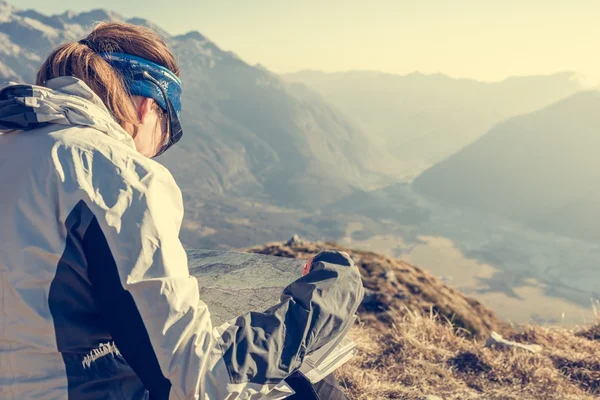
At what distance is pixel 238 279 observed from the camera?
4.32 metres

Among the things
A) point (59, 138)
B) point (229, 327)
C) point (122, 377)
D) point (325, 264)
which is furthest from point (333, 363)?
point (59, 138)

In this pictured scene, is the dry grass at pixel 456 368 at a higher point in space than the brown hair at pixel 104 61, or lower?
lower

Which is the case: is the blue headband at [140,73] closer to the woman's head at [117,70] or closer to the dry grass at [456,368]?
the woman's head at [117,70]

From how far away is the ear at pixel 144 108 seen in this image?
2.67 m

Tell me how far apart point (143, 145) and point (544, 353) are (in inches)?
236

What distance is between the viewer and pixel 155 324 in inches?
78.4

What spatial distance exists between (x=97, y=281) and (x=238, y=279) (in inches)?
93.0

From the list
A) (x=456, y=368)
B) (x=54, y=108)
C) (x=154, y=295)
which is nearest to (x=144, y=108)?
(x=54, y=108)

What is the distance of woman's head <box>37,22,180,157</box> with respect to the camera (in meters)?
2.44

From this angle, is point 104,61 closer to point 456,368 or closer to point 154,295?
point 154,295

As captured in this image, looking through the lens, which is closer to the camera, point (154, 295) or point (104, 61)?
point (154, 295)

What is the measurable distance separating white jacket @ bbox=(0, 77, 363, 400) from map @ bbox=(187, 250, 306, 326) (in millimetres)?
1431

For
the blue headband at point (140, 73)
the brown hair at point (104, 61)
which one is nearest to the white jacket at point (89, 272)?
the brown hair at point (104, 61)

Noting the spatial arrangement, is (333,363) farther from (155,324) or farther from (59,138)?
(59,138)
